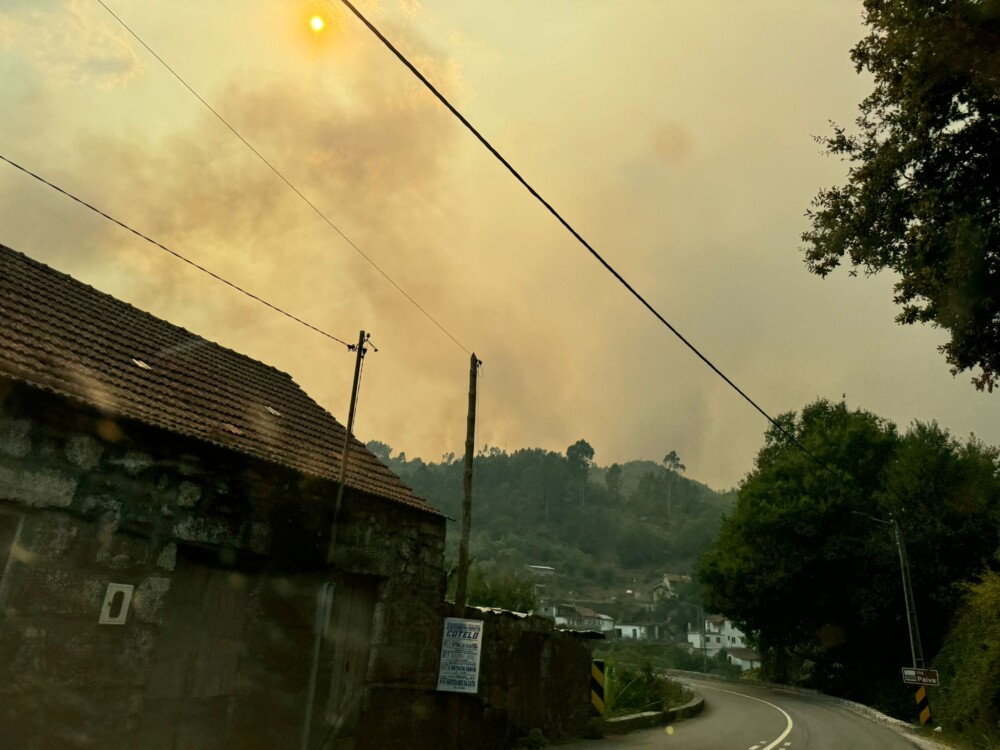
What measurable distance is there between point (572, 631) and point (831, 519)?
79.0 feet

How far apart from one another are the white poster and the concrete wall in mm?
411

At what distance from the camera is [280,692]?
803 centimetres

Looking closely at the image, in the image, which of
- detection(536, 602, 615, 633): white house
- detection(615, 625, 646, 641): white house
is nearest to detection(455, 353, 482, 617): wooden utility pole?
detection(536, 602, 615, 633): white house

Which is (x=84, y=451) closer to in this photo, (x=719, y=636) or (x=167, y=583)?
(x=167, y=583)

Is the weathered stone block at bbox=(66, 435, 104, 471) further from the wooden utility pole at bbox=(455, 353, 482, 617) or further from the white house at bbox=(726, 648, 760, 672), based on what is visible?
the white house at bbox=(726, 648, 760, 672)

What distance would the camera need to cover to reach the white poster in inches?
387

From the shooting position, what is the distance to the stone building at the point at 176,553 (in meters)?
5.85

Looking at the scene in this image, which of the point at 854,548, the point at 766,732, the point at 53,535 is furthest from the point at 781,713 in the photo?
the point at 53,535

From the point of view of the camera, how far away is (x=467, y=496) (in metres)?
14.4

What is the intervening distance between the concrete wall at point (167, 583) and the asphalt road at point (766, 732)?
19.8 feet

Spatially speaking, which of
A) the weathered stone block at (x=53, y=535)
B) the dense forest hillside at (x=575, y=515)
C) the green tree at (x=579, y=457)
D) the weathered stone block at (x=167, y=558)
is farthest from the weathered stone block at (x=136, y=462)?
the green tree at (x=579, y=457)

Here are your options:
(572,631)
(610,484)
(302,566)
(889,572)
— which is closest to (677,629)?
(610,484)

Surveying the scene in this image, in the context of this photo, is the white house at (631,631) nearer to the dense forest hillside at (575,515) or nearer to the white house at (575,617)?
the white house at (575,617)

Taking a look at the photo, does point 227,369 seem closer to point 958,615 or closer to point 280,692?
point 280,692
